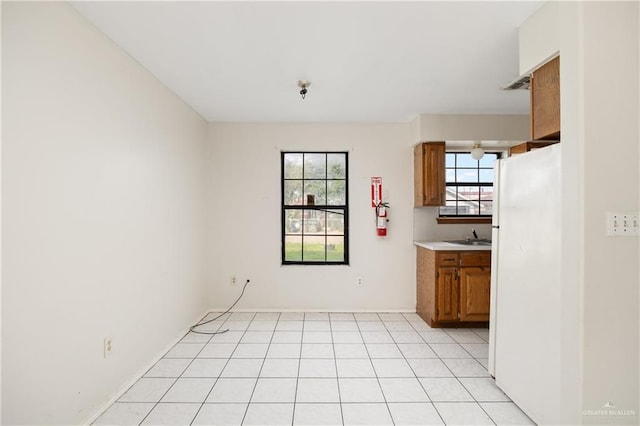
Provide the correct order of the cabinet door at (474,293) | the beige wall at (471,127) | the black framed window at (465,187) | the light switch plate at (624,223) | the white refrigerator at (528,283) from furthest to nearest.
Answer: the black framed window at (465,187) < the beige wall at (471,127) < the cabinet door at (474,293) < the white refrigerator at (528,283) < the light switch plate at (624,223)

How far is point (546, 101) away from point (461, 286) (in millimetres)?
2280

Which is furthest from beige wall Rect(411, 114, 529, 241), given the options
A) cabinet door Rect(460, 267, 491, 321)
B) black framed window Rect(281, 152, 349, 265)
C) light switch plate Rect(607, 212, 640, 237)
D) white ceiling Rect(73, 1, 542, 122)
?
light switch plate Rect(607, 212, 640, 237)

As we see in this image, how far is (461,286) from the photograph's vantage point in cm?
362

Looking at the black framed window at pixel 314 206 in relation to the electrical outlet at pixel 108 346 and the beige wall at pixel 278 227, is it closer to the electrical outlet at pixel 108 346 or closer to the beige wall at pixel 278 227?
the beige wall at pixel 278 227

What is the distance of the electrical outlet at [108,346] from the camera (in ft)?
7.06

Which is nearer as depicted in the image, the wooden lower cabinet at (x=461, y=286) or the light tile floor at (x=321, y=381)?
the light tile floor at (x=321, y=381)

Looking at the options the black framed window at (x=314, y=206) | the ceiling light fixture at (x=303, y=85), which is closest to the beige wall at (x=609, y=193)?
the ceiling light fixture at (x=303, y=85)

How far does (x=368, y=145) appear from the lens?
14.0 ft

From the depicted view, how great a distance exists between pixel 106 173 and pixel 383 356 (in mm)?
2654

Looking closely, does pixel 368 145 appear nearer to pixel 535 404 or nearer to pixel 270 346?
pixel 270 346

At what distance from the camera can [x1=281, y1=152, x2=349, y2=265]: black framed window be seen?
14.4 feet

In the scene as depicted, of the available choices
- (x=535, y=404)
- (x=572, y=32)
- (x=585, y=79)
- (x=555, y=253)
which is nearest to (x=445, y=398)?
(x=535, y=404)

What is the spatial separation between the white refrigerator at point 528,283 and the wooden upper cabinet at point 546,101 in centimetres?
14

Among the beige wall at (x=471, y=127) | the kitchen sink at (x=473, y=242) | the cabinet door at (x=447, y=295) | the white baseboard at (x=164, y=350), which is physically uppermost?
the beige wall at (x=471, y=127)
